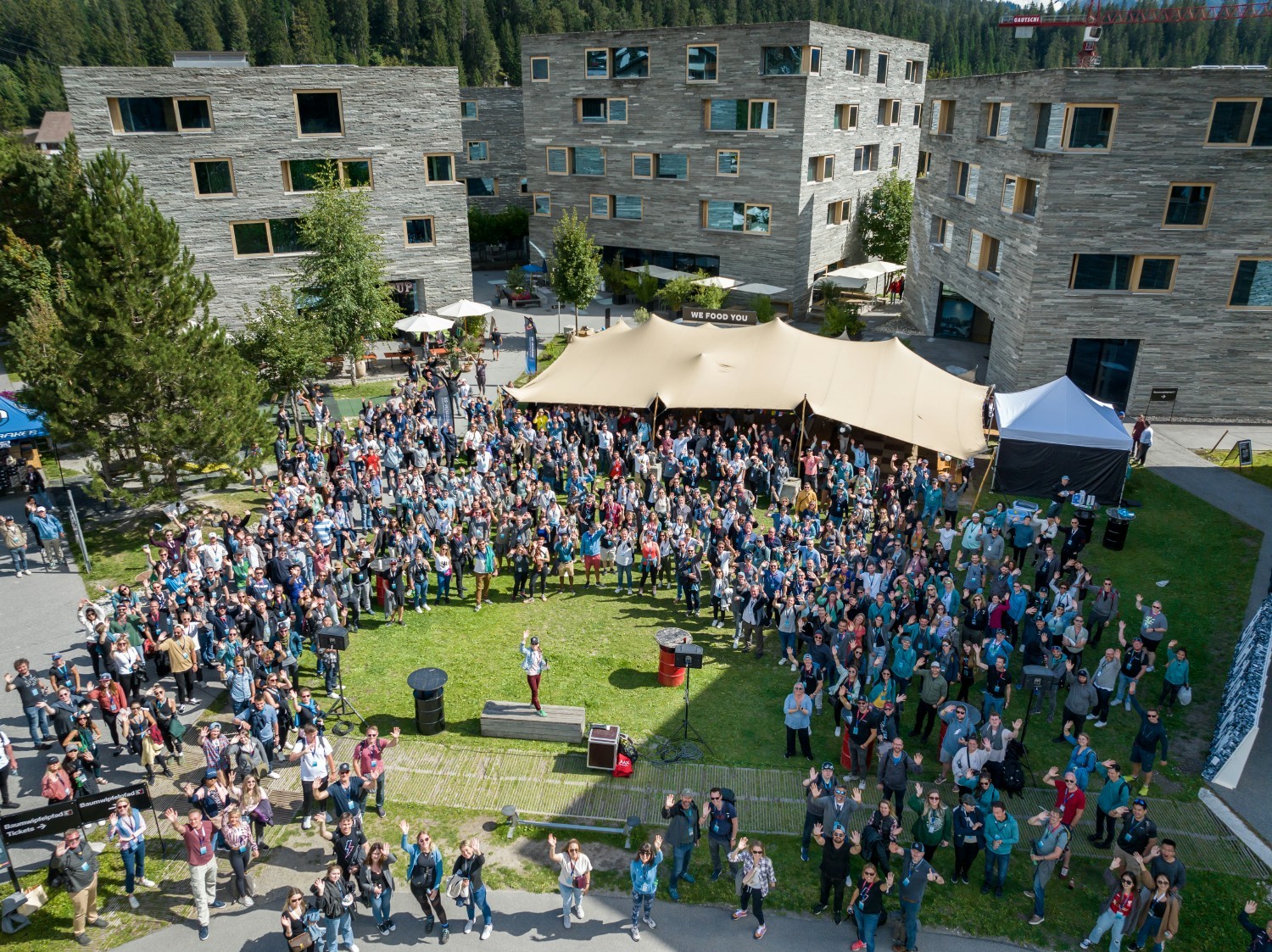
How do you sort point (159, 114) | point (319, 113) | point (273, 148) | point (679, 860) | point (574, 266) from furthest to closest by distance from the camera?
point (574, 266) → point (319, 113) → point (273, 148) → point (159, 114) → point (679, 860)

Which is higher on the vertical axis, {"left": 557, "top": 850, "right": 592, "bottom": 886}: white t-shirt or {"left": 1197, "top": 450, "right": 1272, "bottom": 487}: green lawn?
{"left": 557, "top": 850, "right": 592, "bottom": 886}: white t-shirt

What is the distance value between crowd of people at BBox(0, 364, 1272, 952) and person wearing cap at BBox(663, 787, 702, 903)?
5 centimetres

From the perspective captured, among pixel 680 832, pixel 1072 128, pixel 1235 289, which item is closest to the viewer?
pixel 680 832

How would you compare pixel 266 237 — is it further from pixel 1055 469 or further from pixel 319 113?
pixel 1055 469

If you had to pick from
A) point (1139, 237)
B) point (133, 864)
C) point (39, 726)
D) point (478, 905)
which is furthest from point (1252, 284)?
point (39, 726)

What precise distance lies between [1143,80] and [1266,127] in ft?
12.2

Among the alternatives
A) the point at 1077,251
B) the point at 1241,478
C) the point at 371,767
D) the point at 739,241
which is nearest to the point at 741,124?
the point at 739,241

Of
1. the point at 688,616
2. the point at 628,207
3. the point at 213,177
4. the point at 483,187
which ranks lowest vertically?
the point at 688,616

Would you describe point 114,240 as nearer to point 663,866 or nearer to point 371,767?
point 371,767

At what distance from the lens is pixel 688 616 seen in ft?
58.8

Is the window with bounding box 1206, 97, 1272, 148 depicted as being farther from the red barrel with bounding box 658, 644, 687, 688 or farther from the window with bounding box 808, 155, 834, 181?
the red barrel with bounding box 658, 644, 687, 688

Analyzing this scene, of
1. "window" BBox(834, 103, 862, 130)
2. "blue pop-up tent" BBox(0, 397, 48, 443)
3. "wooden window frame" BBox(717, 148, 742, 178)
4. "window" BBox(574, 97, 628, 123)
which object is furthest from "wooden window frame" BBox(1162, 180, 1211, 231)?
"blue pop-up tent" BBox(0, 397, 48, 443)

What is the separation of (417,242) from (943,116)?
23415 mm

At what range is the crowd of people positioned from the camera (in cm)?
1082
